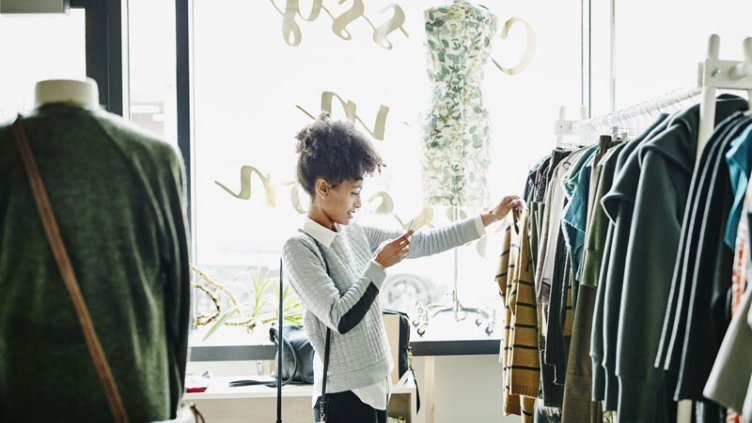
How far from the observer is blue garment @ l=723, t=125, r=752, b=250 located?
113cm

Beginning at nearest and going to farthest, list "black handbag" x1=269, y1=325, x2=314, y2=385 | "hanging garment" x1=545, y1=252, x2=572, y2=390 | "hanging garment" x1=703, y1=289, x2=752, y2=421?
"hanging garment" x1=703, y1=289, x2=752, y2=421 < "hanging garment" x1=545, y1=252, x2=572, y2=390 < "black handbag" x1=269, y1=325, x2=314, y2=385

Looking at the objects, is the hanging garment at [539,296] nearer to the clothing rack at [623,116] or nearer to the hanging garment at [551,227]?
the hanging garment at [551,227]

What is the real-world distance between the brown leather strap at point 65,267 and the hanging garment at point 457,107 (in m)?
1.64

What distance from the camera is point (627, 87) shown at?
2.82m

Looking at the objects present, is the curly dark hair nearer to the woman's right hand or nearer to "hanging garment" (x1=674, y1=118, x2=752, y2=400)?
the woman's right hand

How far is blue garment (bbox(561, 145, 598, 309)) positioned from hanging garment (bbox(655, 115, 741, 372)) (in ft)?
1.31

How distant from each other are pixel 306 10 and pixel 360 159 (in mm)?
1283

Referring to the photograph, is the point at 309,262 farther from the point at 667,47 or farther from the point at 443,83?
the point at 667,47

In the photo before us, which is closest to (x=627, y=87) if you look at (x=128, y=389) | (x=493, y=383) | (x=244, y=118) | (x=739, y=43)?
(x=739, y=43)

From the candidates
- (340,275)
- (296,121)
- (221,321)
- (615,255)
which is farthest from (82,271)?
(296,121)

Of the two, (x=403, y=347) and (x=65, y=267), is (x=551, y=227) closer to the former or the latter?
(x=403, y=347)

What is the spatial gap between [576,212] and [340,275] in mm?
690

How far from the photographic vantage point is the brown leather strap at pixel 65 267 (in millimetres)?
1139

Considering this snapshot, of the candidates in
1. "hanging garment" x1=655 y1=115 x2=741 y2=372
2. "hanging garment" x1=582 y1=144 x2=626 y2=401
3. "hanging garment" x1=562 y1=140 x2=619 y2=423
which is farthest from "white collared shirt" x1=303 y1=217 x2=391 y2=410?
"hanging garment" x1=655 y1=115 x2=741 y2=372
